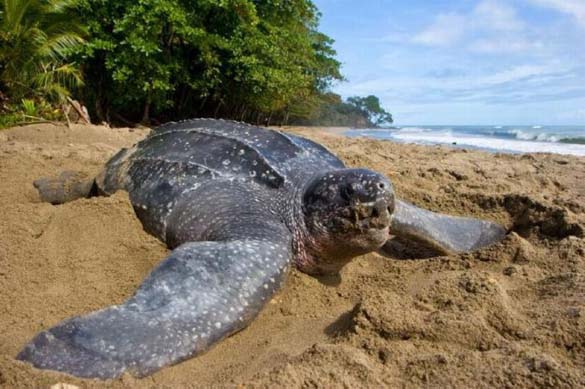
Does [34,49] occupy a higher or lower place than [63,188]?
higher

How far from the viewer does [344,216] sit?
206 centimetres

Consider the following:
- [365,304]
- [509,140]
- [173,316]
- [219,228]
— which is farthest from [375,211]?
[509,140]

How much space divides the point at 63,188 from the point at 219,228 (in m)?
1.58

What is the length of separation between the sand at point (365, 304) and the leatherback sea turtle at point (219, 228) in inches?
3.1

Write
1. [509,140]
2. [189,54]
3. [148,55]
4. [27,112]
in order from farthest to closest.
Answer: [509,140] → [189,54] → [148,55] → [27,112]

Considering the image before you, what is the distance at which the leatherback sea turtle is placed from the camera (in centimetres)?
135

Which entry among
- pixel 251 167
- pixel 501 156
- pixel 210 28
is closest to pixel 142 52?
pixel 210 28

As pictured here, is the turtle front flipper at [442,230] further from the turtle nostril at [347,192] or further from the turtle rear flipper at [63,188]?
the turtle rear flipper at [63,188]

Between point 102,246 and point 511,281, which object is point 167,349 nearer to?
point 102,246

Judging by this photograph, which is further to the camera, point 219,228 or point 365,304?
point 219,228

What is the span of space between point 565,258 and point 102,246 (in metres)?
2.08

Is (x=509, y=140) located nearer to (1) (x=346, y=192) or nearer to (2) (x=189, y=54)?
(2) (x=189, y=54)

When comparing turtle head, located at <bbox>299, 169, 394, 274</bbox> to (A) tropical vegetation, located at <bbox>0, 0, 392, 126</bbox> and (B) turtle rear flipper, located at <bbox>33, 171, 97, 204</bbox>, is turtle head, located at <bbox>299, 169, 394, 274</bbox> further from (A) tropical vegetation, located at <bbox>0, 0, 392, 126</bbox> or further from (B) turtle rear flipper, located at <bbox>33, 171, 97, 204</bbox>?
(A) tropical vegetation, located at <bbox>0, 0, 392, 126</bbox>

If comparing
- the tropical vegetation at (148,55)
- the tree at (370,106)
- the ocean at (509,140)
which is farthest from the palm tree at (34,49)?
the tree at (370,106)
